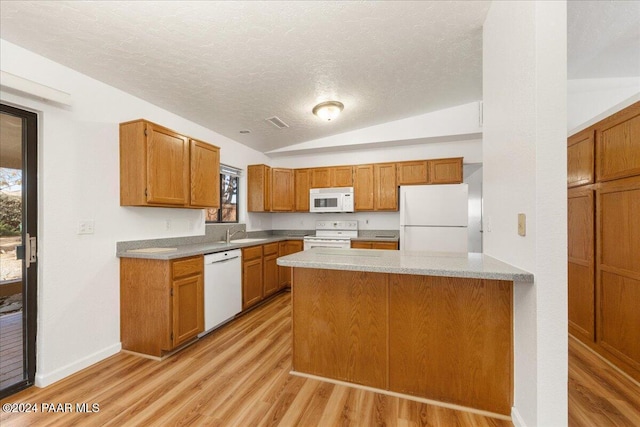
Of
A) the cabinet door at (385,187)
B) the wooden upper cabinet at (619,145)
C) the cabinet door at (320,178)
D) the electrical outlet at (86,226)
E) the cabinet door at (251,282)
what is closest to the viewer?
the wooden upper cabinet at (619,145)

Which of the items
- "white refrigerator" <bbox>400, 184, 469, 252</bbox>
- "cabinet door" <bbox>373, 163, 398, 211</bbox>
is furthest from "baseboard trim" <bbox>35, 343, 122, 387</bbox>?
"cabinet door" <bbox>373, 163, 398, 211</bbox>

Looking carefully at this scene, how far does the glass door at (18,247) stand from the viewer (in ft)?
6.15

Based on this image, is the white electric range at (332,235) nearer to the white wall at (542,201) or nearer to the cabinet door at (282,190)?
the cabinet door at (282,190)

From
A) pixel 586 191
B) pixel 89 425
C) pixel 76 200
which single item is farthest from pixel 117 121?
pixel 586 191

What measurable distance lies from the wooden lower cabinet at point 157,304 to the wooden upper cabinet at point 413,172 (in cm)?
316

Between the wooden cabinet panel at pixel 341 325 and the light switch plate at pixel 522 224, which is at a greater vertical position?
the light switch plate at pixel 522 224

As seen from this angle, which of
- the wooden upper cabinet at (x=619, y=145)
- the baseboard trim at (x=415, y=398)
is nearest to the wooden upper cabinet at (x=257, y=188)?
the baseboard trim at (x=415, y=398)

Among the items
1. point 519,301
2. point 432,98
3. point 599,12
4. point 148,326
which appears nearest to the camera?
point 519,301

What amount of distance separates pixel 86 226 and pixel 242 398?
188 centimetres

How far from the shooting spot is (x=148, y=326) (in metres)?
2.40

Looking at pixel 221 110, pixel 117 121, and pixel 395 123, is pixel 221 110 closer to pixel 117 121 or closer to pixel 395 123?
pixel 117 121

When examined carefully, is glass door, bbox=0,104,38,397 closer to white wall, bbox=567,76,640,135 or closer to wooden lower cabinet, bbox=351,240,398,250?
wooden lower cabinet, bbox=351,240,398,250

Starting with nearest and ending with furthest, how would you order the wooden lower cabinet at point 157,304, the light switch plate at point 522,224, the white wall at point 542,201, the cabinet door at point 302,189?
the white wall at point 542,201
the light switch plate at point 522,224
the wooden lower cabinet at point 157,304
the cabinet door at point 302,189

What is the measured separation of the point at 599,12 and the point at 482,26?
28.8 inches
